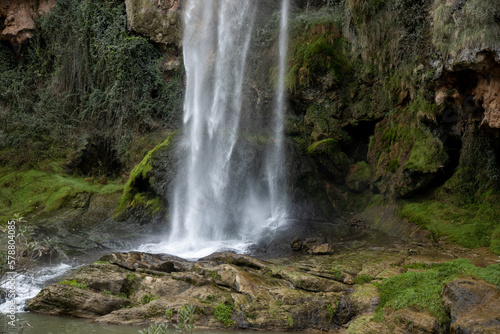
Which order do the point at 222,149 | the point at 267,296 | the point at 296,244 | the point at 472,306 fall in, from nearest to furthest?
the point at 472,306 < the point at 267,296 < the point at 296,244 < the point at 222,149

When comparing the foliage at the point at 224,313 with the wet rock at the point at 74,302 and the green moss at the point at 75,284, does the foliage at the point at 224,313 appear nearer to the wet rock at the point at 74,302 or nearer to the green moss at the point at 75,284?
the wet rock at the point at 74,302

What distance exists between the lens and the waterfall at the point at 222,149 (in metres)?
13.5

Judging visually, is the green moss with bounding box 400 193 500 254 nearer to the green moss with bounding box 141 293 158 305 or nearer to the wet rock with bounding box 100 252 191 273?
the wet rock with bounding box 100 252 191 273

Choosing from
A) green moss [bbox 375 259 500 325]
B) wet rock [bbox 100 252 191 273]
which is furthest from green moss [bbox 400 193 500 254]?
wet rock [bbox 100 252 191 273]

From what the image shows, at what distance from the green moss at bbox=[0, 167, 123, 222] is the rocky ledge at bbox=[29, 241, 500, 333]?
26.9 ft

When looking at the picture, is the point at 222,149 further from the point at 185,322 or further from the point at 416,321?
the point at 185,322

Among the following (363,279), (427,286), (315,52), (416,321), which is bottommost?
(363,279)

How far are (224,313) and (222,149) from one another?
9.18 metres

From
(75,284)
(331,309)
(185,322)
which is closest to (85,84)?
(75,284)

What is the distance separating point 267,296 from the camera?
278 inches

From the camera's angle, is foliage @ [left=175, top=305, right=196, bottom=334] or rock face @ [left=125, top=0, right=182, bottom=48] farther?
rock face @ [left=125, top=0, right=182, bottom=48]

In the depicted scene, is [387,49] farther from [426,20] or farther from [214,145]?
[214,145]

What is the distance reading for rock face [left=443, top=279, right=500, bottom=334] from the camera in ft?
16.4

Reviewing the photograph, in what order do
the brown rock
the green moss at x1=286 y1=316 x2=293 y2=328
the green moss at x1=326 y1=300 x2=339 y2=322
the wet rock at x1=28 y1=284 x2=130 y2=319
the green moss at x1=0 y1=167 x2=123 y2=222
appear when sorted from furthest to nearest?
the green moss at x1=0 y1=167 x2=123 y2=222
the brown rock
the wet rock at x1=28 y1=284 x2=130 y2=319
the green moss at x1=326 y1=300 x2=339 y2=322
the green moss at x1=286 y1=316 x2=293 y2=328
